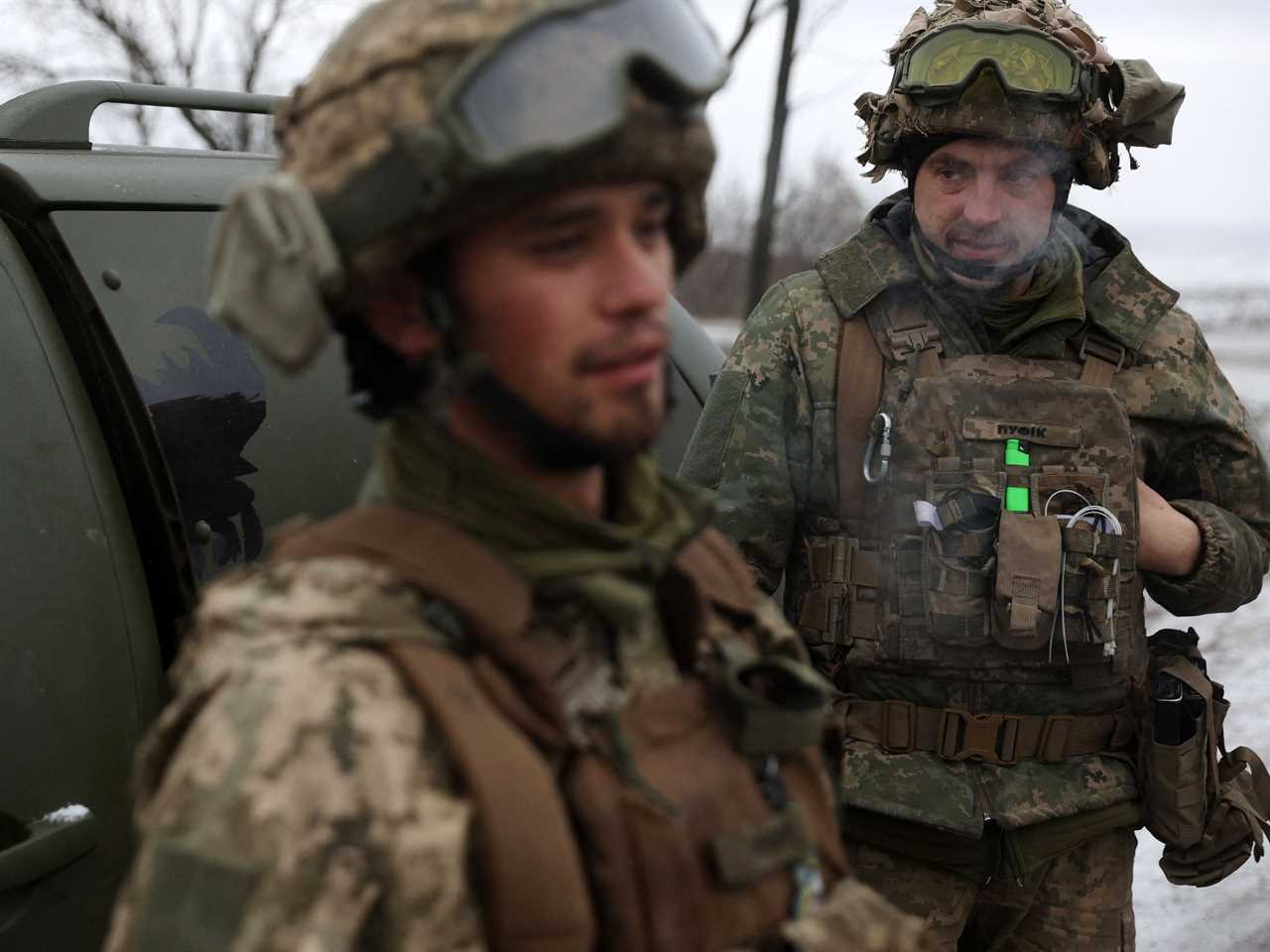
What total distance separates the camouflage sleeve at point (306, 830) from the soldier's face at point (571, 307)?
37 centimetres

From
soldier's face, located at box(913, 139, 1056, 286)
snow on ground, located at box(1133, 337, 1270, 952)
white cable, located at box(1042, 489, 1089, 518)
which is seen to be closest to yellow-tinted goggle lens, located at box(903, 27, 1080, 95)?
soldier's face, located at box(913, 139, 1056, 286)

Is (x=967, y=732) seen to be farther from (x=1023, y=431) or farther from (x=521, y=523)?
(x=521, y=523)

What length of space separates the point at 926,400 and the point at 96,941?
1822 mm

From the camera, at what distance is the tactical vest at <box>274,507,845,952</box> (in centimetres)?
144

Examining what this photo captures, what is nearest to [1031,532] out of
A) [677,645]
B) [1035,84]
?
[1035,84]

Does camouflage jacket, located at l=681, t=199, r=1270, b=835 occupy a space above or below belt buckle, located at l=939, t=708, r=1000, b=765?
above

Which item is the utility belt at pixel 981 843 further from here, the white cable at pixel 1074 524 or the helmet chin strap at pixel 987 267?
the helmet chin strap at pixel 987 267

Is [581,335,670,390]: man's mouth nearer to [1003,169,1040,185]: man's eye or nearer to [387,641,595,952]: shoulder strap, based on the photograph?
[387,641,595,952]: shoulder strap

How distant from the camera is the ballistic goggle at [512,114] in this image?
1.57 m

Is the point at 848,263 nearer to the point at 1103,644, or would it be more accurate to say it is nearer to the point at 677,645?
the point at 1103,644

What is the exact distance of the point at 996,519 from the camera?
316cm

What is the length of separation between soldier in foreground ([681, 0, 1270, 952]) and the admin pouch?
0.07m

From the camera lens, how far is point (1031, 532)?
10.2 feet

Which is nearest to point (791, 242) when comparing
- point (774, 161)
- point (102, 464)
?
point (774, 161)
